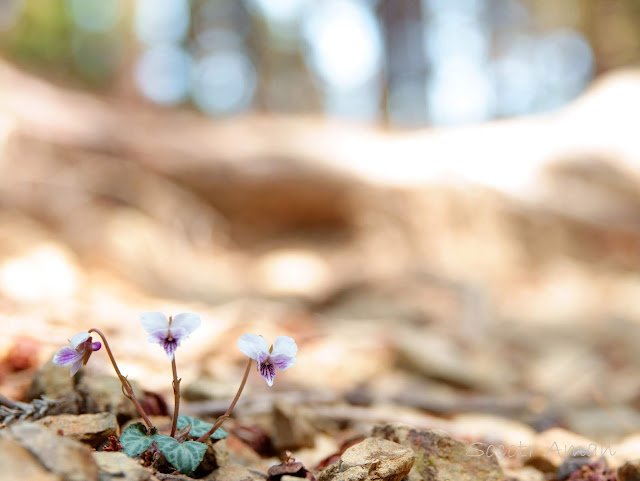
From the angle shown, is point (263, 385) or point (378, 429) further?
point (263, 385)

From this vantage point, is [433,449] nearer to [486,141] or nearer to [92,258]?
[92,258]

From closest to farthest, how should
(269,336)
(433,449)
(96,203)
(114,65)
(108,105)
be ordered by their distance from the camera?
(433,449), (269,336), (96,203), (108,105), (114,65)

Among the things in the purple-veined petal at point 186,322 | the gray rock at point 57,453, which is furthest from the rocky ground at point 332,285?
the purple-veined petal at point 186,322

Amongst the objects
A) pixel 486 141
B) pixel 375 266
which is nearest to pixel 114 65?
pixel 375 266

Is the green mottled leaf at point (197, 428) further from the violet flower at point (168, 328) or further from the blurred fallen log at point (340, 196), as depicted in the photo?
the blurred fallen log at point (340, 196)

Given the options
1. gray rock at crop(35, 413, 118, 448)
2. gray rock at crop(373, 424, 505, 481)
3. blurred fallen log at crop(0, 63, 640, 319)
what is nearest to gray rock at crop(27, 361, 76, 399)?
gray rock at crop(35, 413, 118, 448)
